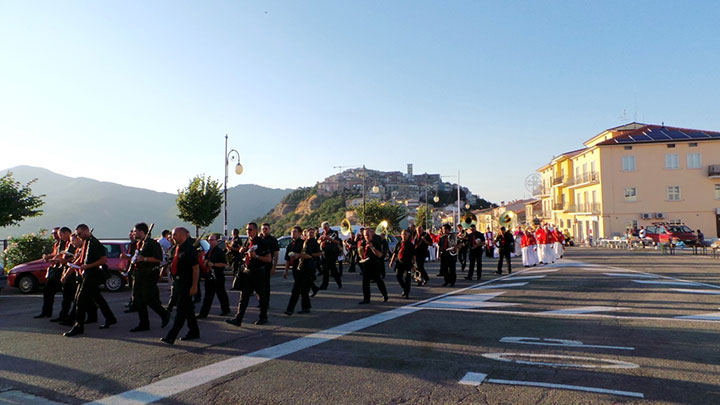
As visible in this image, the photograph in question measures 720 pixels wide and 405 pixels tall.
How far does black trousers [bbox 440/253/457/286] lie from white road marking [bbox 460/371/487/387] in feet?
31.0

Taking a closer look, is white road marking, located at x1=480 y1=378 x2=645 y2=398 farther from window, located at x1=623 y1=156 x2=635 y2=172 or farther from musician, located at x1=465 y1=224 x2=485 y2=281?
window, located at x1=623 y1=156 x2=635 y2=172

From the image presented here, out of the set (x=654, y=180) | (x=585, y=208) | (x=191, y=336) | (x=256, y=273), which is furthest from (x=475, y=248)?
(x=585, y=208)

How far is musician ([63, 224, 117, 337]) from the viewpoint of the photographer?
26.5ft

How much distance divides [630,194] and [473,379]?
52269mm

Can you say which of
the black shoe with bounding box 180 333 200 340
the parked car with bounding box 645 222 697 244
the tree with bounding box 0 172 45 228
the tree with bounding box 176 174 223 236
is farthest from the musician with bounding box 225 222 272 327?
the parked car with bounding box 645 222 697 244

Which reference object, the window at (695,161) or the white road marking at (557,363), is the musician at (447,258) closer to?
the white road marking at (557,363)

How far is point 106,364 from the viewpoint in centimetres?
619

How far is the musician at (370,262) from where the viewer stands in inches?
430

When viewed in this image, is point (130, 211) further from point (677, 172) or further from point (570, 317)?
point (570, 317)

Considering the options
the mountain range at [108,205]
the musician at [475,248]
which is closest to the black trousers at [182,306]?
the musician at [475,248]

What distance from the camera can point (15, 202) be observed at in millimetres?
20000

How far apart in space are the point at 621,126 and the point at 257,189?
118392 mm

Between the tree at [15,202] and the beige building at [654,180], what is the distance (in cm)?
4820

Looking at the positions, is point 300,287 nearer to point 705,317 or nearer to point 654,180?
point 705,317
